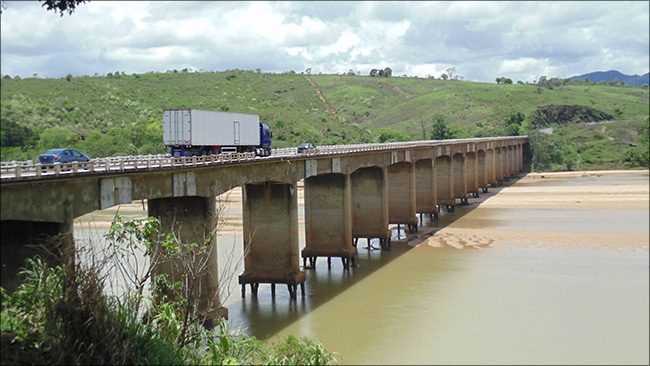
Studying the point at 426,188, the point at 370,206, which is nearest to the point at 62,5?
the point at 370,206

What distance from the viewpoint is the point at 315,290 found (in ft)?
114

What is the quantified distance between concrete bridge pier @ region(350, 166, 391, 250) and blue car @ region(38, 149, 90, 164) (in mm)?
24607

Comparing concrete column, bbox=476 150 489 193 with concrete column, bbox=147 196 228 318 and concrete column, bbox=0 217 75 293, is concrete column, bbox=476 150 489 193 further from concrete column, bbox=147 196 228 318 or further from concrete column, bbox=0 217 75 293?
concrete column, bbox=0 217 75 293

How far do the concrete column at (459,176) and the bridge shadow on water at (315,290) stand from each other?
17.9 meters

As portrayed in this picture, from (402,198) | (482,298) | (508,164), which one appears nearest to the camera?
(482,298)

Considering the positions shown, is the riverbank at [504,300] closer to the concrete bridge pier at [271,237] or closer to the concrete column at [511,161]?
the concrete bridge pier at [271,237]

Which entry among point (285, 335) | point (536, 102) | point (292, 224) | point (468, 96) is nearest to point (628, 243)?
point (292, 224)

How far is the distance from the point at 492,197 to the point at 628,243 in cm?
3402

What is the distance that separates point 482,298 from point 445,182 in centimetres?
3712

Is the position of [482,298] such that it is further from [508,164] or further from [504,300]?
[508,164]

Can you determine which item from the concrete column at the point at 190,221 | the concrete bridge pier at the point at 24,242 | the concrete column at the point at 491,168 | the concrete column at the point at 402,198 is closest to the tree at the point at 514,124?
the concrete column at the point at 491,168

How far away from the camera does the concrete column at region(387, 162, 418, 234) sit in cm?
5269

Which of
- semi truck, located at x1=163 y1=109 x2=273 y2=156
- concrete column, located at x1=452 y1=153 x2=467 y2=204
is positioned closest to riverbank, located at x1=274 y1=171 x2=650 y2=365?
semi truck, located at x1=163 y1=109 x2=273 y2=156

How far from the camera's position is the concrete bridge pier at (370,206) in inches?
1815
